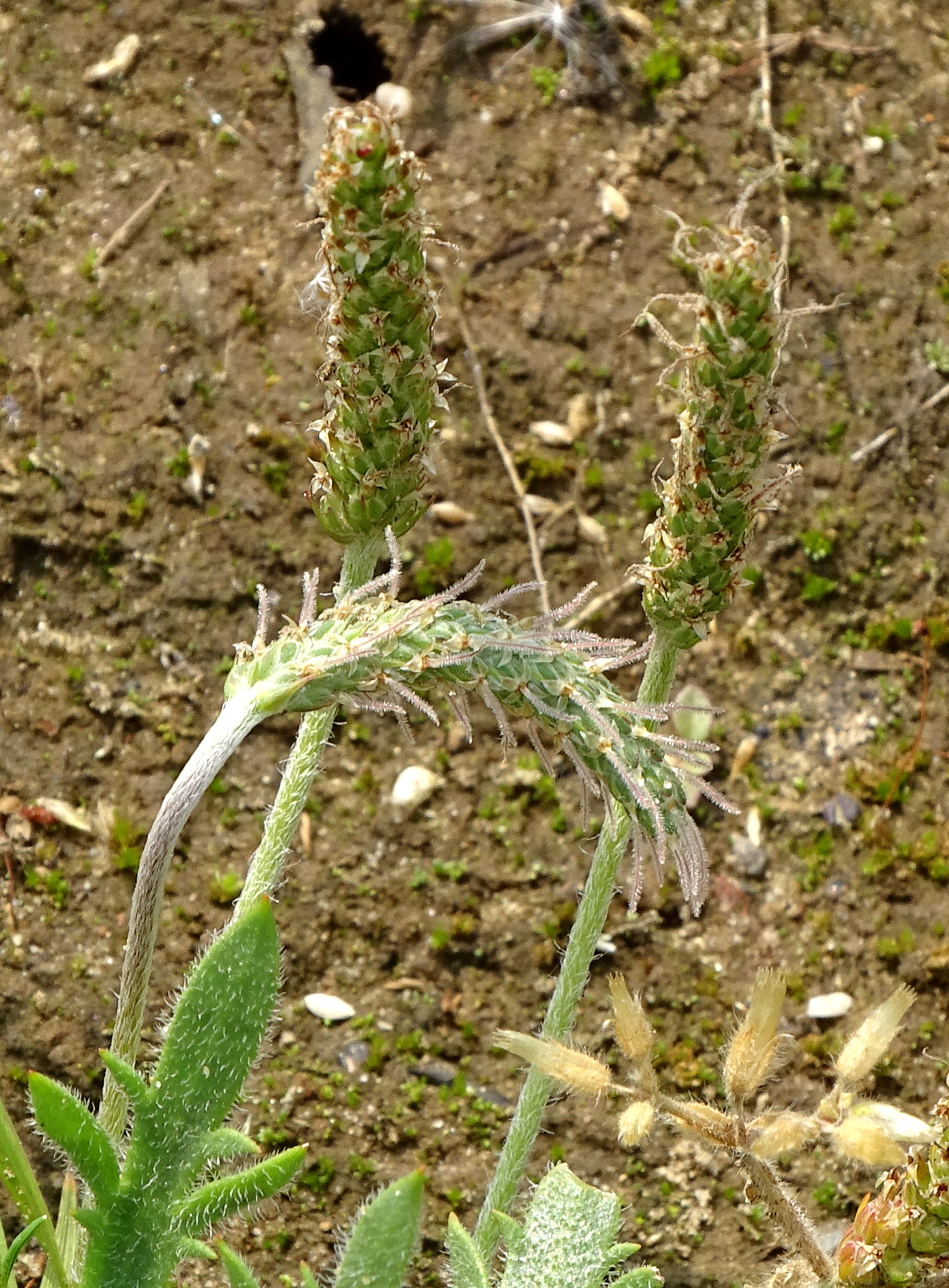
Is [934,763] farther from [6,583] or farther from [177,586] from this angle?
[6,583]

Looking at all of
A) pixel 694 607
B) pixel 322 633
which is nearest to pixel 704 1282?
pixel 694 607

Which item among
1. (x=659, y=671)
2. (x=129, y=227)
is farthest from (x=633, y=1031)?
(x=129, y=227)

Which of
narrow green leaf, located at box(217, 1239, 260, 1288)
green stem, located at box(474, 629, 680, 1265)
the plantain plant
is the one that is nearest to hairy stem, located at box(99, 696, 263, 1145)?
the plantain plant

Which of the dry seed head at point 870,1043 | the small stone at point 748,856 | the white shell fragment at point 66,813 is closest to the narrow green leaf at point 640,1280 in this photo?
the dry seed head at point 870,1043

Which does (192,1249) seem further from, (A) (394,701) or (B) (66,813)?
(B) (66,813)

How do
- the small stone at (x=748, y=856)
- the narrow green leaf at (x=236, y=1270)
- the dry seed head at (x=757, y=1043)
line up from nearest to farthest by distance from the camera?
1. the narrow green leaf at (x=236, y=1270)
2. the dry seed head at (x=757, y=1043)
3. the small stone at (x=748, y=856)

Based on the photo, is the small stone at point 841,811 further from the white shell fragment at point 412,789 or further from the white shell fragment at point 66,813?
the white shell fragment at point 66,813
